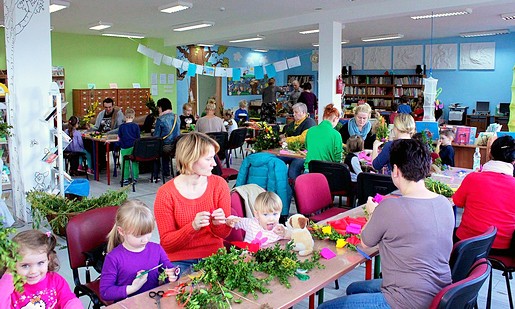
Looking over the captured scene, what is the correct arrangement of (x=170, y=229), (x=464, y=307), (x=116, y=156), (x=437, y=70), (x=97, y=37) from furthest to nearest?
(x=437, y=70) → (x=97, y=37) → (x=116, y=156) → (x=170, y=229) → (x=464, y=307)

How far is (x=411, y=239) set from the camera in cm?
234

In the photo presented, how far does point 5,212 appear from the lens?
488 centimetres

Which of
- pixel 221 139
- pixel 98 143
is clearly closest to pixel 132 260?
pixel 221 139

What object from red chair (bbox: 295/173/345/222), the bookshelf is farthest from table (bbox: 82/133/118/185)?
the bookshelf

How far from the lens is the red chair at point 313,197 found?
4.39 metres

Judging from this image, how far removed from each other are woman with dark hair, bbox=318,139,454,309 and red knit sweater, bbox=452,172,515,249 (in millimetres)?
1302

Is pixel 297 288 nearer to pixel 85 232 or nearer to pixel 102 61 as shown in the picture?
pixel 85 232

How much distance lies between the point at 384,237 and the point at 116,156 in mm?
7991

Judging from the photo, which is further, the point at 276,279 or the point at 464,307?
the point at 276,279

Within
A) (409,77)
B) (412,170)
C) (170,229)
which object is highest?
(409,77)

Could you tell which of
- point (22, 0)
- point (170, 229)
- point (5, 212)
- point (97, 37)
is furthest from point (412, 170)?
point (97, 37)

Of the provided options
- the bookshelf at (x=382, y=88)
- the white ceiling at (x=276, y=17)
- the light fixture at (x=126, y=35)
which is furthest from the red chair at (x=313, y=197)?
the bookshelf at (x=382, y=88)

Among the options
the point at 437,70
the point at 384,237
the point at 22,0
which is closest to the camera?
the point at 384,237

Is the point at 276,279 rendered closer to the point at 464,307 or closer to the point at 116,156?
the point at 464,307
